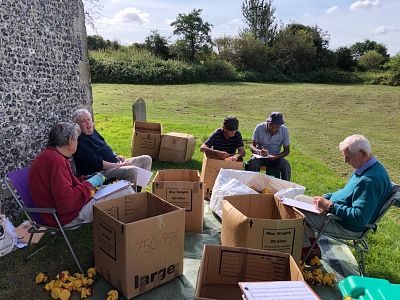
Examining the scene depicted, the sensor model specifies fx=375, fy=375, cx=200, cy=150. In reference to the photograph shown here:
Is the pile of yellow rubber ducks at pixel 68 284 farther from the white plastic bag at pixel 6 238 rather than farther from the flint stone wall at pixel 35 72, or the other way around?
the flint stone wall at pixel 35 72

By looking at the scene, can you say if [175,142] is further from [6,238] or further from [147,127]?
[6,238]

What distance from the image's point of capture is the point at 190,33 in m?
30.3

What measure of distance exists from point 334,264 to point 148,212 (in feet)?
6.53

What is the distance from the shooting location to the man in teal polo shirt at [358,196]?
10.8 ft

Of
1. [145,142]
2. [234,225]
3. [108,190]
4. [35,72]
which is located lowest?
[145,142]

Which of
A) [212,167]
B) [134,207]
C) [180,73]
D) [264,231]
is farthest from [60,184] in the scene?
[180,73]

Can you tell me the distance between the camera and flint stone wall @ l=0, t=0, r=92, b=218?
4562 mm

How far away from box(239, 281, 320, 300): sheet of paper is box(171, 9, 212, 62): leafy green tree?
2872 cm

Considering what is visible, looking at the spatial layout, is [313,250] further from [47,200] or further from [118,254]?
[47,200]

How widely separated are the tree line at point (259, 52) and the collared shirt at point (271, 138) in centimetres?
2297

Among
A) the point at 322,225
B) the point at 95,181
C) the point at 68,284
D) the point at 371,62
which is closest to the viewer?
the point at 68,284

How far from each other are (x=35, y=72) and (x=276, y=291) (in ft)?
14.5

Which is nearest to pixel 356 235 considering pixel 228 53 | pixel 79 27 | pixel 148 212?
pixel 148 212

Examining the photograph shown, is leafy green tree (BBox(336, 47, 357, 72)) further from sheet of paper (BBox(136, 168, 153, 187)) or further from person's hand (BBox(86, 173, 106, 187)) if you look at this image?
person's hand (BBox(86, 173, 106, 187))
